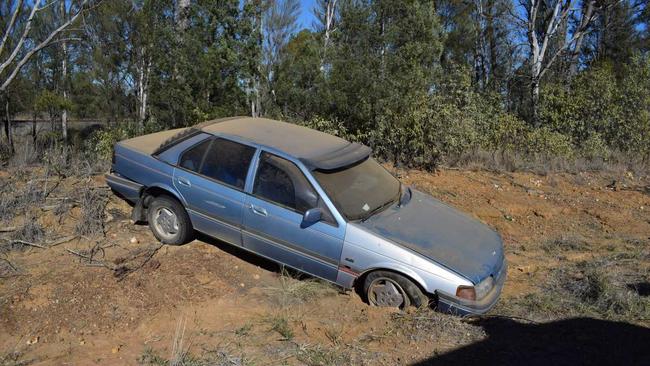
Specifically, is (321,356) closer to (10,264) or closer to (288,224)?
(288,224)

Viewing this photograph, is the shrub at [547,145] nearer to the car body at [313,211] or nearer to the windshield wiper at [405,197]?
the windshield wiper at [405,197]

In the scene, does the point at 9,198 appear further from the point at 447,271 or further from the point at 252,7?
the point at 252,7

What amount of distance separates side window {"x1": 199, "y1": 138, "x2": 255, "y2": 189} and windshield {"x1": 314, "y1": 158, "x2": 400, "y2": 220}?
78cm

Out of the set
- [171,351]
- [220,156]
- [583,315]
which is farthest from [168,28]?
[583,315]

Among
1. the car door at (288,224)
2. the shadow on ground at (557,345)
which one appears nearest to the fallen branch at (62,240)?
the car door at (288,224)

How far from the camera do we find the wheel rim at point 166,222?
589cm

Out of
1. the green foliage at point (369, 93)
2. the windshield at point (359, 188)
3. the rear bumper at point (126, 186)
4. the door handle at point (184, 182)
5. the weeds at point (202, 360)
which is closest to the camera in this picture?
the weeds at point (202, 360)

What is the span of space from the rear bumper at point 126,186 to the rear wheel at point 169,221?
22 centimetres

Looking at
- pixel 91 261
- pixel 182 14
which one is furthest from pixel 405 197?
pixel 182 14

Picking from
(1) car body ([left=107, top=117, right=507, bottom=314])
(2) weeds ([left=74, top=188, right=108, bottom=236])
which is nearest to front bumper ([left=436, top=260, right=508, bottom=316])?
(1) car body ([left=107, top=117, right=507, bottom=314])

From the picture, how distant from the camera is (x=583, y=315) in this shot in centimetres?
486

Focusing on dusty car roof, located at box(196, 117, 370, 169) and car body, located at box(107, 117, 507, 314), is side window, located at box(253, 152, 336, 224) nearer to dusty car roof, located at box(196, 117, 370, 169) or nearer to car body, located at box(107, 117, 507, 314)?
car body, located at box(107, 117, 507, 314)

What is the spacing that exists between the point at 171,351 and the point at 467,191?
246 inches

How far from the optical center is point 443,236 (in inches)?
205
